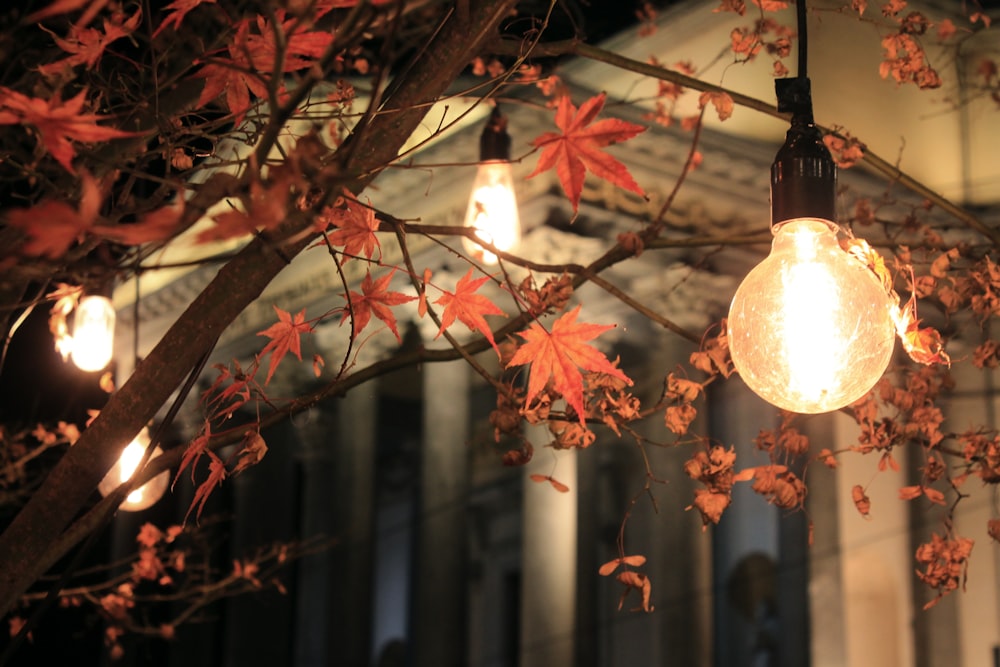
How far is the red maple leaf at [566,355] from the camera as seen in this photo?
14.8 ft

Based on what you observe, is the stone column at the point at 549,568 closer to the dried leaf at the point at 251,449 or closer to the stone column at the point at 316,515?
the stone column at the point at 316,515

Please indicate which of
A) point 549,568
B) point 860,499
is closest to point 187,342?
point 860,499

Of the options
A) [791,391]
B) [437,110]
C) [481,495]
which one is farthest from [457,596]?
[791,391]

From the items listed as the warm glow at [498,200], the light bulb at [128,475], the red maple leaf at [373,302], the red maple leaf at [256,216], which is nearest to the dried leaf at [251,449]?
the red maple leaf at [373,302]

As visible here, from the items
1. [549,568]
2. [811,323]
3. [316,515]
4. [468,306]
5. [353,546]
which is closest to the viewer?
[811,323]

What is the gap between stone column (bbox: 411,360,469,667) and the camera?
73.4ft

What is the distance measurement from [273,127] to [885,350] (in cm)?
181

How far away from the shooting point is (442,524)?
912 inches

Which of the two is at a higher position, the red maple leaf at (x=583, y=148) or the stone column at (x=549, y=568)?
the stone column at (x=549, y=568)

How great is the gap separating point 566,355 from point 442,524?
18.9 metres

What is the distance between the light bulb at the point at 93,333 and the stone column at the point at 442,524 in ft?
35.0

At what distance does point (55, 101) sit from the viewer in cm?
359

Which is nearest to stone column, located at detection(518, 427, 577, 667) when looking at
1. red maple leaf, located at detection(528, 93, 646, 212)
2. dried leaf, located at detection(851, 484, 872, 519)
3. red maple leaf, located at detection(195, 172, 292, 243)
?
dried leaf, located at detection(851, 484, 872, 519)

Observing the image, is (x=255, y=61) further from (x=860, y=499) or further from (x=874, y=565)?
(x=874, y=565)
